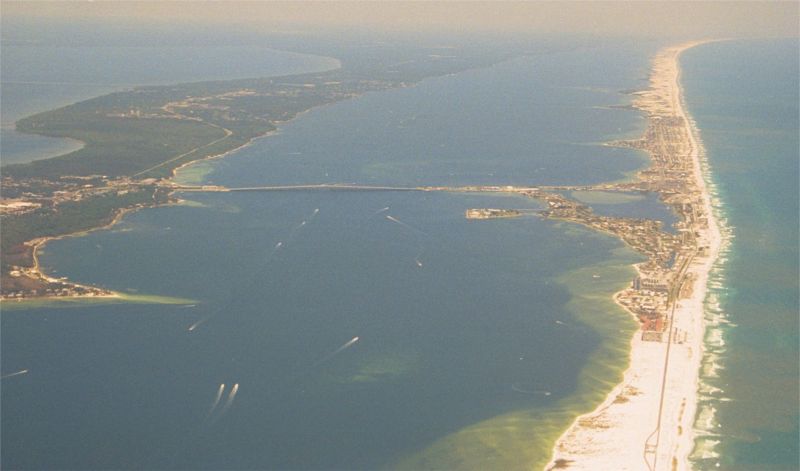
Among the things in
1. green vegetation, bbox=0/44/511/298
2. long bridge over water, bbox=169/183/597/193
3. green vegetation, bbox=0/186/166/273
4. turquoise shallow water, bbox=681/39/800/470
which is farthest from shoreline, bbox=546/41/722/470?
green vegetation, bbox=0/186/166/273

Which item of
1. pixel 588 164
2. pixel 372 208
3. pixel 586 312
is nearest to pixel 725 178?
pixel 588 164

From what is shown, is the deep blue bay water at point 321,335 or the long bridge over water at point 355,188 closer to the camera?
the deep blue bay water at point 321,335

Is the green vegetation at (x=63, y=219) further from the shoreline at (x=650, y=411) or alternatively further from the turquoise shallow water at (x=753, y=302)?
the turquoise shallow water at (x=753, y=302)

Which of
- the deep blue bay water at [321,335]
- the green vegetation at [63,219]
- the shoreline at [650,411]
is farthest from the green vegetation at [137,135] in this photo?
the shoreline at [650,411]

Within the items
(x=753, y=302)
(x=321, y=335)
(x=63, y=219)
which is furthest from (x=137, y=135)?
(x=753, y=302)

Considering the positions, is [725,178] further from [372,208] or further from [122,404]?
[122,404]

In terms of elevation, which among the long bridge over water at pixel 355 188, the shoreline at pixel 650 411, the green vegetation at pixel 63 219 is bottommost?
the shoreline at pixel 650 411
